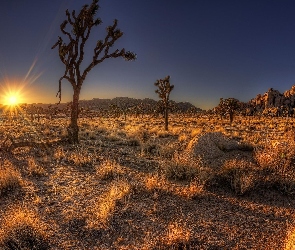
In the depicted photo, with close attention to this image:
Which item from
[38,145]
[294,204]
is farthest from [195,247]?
[38,145]

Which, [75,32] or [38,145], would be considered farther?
[75,32]

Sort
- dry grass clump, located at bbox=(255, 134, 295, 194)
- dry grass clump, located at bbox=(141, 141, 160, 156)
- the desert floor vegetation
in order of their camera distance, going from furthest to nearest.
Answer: dry grass clump, located at bbox=(141, 141, 160, 156) → dry grass clump, located at bbox=(255, 134, 295, 194) → the desert floor vegetation

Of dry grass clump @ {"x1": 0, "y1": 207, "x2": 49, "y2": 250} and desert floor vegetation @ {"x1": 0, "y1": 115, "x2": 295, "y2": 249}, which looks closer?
dry grass clump @ {"x1": 0, "y1": 207, "x2": 49, "y2": 250}

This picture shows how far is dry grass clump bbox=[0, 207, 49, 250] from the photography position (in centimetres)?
463

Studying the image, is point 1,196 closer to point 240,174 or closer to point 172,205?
point 172,205

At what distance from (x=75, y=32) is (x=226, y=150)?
10.2 metres

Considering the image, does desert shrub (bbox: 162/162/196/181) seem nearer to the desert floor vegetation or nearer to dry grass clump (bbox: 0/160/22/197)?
the desert floor vegetation

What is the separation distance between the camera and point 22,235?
15.6 ft

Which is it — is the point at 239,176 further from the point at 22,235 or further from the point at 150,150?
the point at 150,150

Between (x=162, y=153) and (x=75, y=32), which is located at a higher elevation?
(x=75, y=32)

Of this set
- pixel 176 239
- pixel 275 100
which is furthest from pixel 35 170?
pixel 275 100

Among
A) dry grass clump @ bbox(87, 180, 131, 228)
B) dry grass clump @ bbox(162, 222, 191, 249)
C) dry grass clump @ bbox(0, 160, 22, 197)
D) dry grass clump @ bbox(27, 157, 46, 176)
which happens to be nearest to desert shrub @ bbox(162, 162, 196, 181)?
dry grass clump @ bbox(87, 180, 131, 228)

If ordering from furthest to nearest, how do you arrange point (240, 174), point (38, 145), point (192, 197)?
1. point (38, 145)
2. point (240, 174)
3. point (192, 197)

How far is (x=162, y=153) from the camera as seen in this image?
1221 cm
